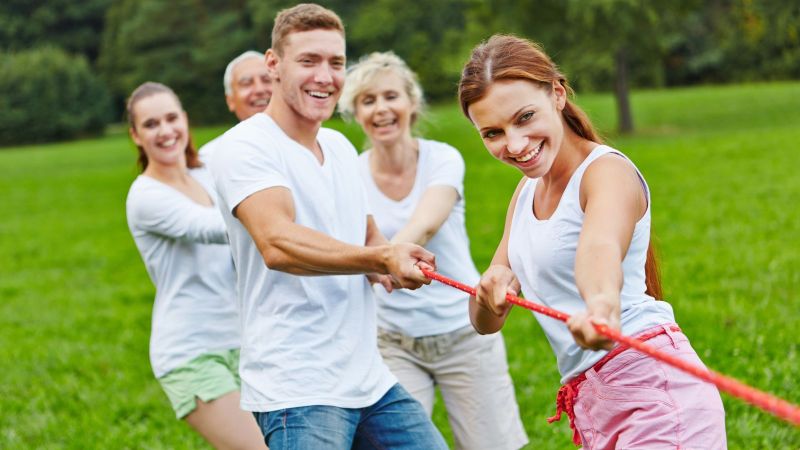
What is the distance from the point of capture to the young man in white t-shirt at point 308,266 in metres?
3.13

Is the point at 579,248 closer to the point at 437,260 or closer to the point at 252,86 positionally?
the point at 437,260

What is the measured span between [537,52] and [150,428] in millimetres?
4548

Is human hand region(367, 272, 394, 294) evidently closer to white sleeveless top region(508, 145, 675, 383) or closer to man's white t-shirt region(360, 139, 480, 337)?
white sleeveless top region(508, 145, 675, 383)

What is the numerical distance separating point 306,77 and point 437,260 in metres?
1.33

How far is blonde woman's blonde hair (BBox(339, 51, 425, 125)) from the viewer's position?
4758 mm

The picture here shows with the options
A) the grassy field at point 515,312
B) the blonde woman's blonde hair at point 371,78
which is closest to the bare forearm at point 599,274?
the grassy field at point 515,312

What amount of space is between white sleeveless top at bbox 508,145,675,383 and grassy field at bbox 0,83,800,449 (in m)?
0.90

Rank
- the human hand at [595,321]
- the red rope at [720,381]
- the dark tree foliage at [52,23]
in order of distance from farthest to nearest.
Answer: the dark tree foliage at [52,23] < the human hand at [595,321] < the red rope at [720,381]

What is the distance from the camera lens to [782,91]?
33812 millimetres

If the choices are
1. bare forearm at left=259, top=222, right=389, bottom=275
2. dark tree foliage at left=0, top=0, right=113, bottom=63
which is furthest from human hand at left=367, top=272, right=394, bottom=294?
dark tree foliage at left=0, top=0, right=113, bottom=63

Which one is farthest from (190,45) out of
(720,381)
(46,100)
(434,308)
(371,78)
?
(720,381)

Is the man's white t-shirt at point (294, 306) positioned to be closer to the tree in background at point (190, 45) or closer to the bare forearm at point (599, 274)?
the bare forearm at point (599, 274)


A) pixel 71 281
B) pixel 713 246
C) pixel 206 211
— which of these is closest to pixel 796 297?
pixel 713 246

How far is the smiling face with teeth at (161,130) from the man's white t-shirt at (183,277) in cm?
24
